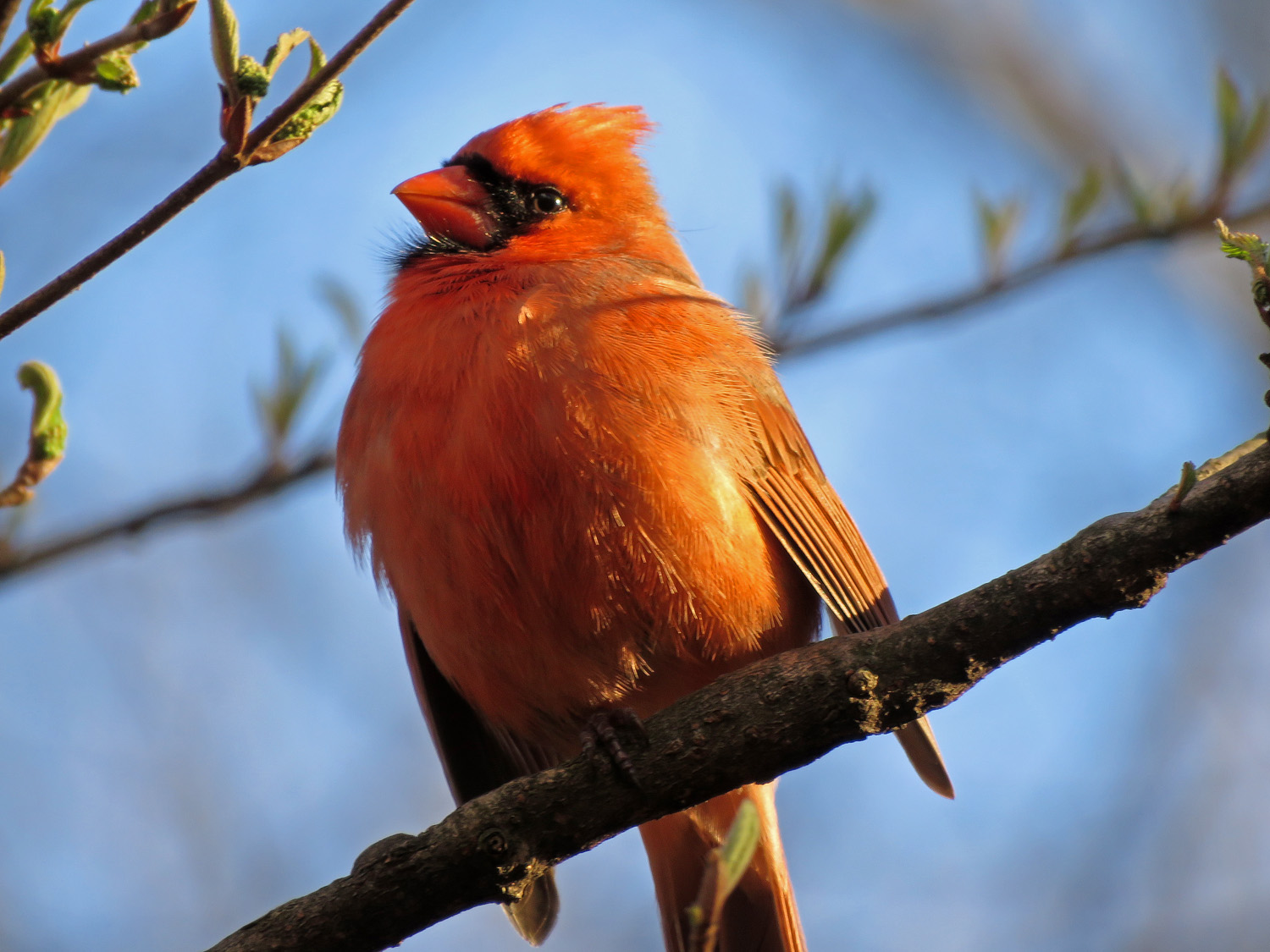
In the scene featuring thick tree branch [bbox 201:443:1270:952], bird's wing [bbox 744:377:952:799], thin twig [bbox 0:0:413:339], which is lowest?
thick tree branch [bbox 201:443:1270:952]

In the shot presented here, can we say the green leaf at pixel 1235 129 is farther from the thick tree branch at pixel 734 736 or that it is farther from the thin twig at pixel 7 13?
the thin twig at pixel 7 13

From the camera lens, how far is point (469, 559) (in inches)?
133

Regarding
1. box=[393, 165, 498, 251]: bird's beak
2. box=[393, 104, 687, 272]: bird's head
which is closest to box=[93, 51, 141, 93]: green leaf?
box=[393, 104, 687, 272]: bird's head

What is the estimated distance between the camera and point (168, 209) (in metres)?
1.65

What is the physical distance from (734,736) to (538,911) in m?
1.47

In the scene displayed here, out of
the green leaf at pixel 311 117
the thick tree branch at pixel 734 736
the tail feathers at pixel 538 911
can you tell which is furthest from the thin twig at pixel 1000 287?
the green leaf at pixel 311 117

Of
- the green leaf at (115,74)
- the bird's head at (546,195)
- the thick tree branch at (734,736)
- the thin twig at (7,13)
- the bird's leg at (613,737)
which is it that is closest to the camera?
the thin twig at (7,13)

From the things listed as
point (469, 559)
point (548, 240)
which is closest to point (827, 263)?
point (548, 240)

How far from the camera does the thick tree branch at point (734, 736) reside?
2.50 m

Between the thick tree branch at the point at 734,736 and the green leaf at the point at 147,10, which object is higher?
the green leaf at the point at 147,10

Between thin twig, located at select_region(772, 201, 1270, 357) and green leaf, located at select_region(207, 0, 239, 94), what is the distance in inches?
97.5

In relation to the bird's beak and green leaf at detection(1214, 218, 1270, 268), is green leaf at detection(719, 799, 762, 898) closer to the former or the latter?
green leaf at detection(1214, 218, 1270, 268)

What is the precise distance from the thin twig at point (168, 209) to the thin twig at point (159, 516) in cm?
151

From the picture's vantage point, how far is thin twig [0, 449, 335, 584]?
305 cm
